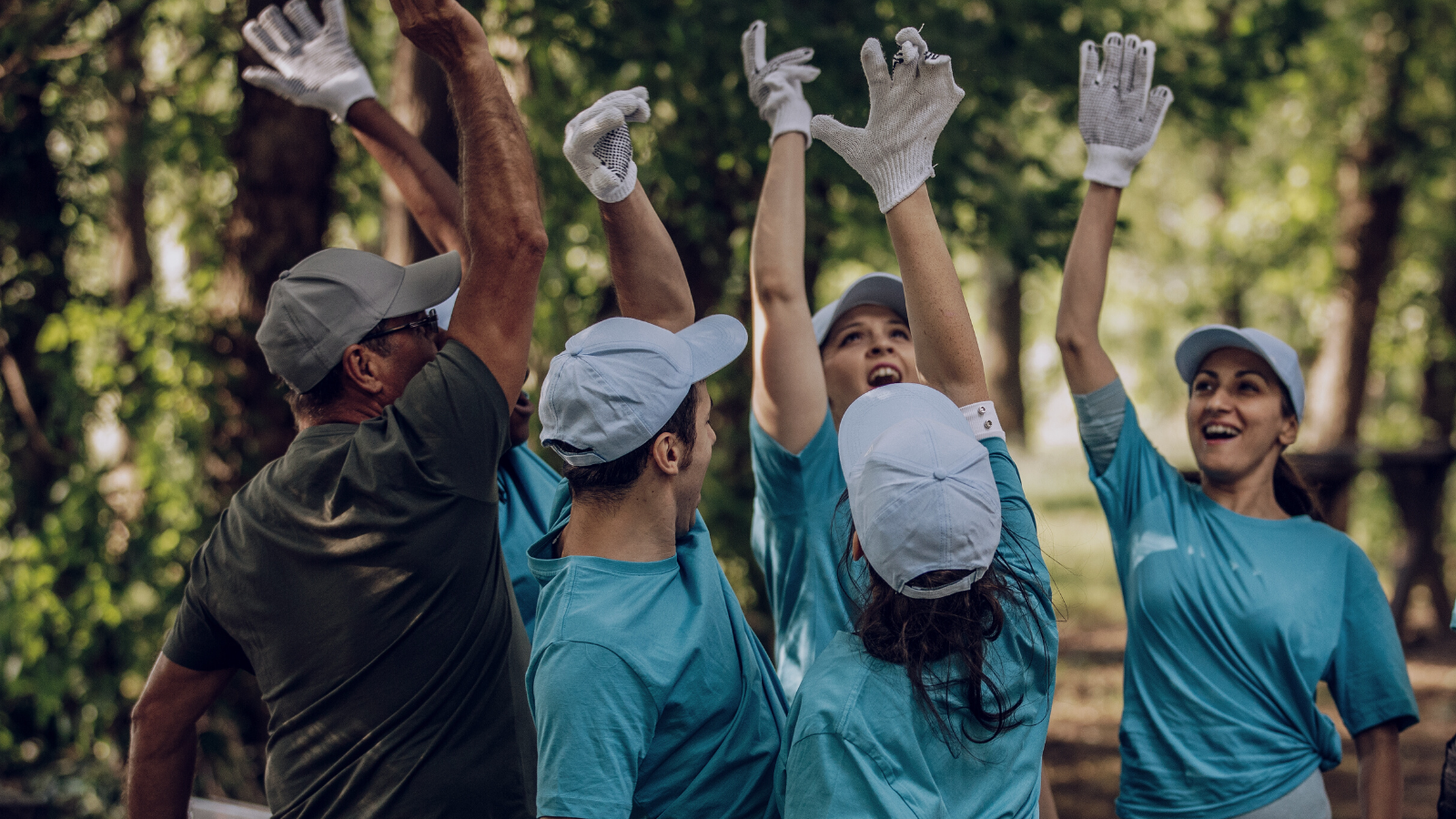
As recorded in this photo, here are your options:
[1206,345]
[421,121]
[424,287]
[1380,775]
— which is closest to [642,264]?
[424,287]

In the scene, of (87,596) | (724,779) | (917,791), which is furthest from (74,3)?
(917,791)

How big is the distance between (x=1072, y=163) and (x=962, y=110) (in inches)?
359

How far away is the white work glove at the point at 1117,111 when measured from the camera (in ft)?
8.54

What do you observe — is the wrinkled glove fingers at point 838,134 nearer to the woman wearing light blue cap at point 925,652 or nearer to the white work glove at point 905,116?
the white work glove at point 905,116

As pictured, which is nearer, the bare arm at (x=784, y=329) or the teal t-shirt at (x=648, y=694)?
the teal t-shirt at (x=648, y=694)

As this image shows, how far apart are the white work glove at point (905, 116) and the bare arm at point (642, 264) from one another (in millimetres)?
447

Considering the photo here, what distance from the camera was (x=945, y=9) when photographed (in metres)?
4.13

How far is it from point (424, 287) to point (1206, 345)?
1.86 m

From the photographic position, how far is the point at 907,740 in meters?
1.53

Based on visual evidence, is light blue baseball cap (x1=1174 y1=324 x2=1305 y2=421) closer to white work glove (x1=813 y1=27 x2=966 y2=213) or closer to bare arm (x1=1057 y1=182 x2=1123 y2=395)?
bare arm (x1=1057 y1=182 x2=1123 y2=395)

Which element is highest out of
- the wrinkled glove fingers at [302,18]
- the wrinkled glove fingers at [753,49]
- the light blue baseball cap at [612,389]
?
the wrinkled glove fingers at [753,49]

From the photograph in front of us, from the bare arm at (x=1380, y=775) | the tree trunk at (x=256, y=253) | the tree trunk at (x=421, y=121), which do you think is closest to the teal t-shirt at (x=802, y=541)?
the bare arm at (x=1380, y=775)

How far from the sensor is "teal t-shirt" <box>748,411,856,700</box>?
2336mm

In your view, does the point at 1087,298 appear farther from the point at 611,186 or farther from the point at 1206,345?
the point at 611,186
